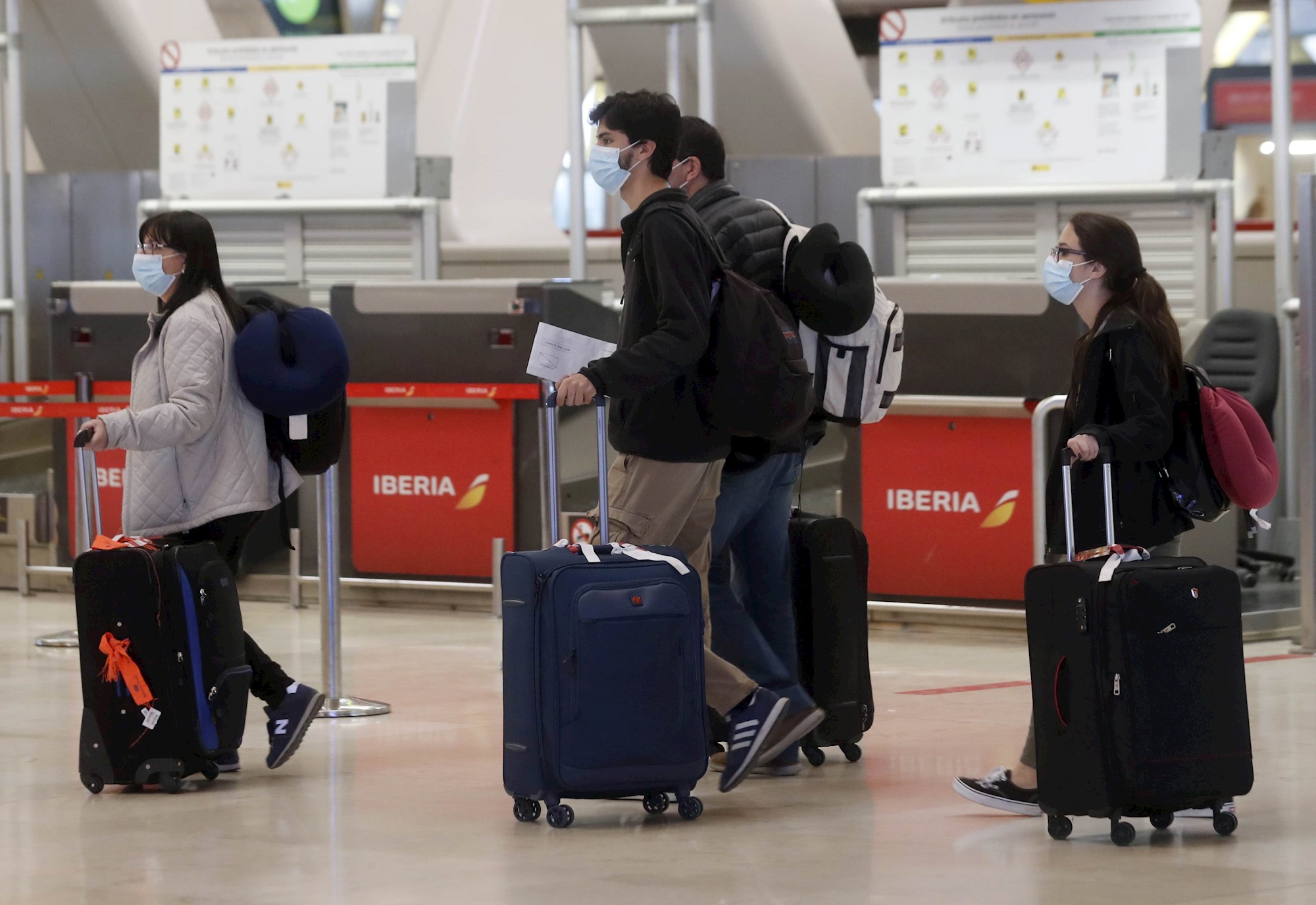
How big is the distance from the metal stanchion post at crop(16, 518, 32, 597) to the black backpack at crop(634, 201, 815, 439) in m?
5.56

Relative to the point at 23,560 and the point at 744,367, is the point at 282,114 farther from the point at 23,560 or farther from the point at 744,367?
the point at 744,367

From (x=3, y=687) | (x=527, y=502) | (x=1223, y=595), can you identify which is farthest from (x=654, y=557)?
(x=527, y=502)

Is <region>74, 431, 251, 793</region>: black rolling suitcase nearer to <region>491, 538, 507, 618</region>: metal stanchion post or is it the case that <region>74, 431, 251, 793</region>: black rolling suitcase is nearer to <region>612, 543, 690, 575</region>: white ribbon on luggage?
<region>612, 543, 690, 575</region>: white ribbon on luggage

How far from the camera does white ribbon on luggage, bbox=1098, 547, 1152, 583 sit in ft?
12.3

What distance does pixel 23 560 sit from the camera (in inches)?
352

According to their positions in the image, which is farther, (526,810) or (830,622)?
(830,622)

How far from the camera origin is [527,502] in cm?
812

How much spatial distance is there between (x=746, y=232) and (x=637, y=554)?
0.92m

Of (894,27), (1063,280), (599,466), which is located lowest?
(599,466)

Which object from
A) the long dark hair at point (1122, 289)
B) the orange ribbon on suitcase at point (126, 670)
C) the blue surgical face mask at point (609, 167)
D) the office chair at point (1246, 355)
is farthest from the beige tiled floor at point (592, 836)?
the office chair at point (1246, 355)

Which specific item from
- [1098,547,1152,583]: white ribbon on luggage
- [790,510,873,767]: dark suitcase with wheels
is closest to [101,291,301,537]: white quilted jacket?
[790,510,873,767]: dark suitcase with wheels

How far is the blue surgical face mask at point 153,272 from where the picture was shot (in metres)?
4.72

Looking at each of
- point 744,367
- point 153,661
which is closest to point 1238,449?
point 744,367

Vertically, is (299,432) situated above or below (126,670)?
above
